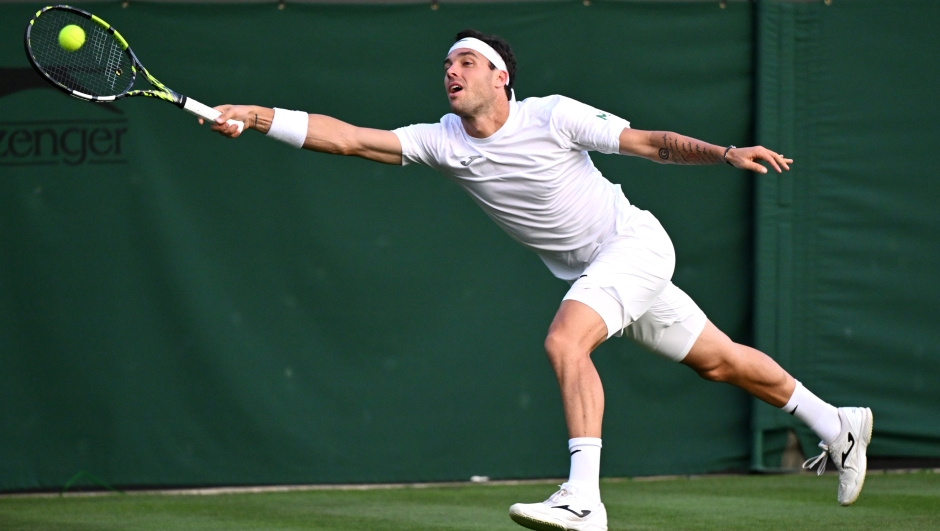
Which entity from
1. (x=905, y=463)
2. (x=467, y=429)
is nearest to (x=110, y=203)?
(x=467, y=429)

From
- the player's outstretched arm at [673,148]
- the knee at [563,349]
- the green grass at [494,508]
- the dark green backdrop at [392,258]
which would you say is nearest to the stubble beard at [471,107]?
the player's outstretched arm at [673,148]

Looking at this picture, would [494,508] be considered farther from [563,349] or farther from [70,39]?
[70,39]

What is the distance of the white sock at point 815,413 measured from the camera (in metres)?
4.71

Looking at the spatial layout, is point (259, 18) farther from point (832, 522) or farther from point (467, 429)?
point (832, 522)

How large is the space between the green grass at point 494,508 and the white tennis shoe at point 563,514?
2.91 feet

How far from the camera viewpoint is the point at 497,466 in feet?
20.2

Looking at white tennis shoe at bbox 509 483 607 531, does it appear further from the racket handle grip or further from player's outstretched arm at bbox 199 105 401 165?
the racket handle grip

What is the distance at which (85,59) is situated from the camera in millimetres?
4676

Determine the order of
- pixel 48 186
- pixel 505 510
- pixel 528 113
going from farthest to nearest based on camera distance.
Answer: pixel 48 186, pixel 505 510, pixel 528 113

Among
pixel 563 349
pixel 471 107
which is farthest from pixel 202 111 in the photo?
pixel 563 349

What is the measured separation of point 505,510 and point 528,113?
183cm

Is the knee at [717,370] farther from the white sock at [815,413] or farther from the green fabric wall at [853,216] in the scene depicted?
the green fabric wall at [853,216]

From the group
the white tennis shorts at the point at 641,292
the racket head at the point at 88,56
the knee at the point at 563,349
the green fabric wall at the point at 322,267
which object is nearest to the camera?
the knee at the point at 563,349

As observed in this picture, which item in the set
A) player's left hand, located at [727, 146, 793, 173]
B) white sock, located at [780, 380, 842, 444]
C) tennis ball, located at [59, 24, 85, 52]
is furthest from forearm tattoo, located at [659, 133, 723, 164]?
tennis ball, located at [59, 24, 85, 52]
